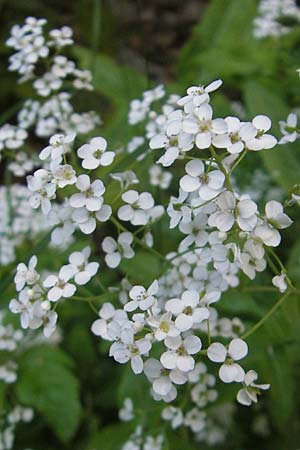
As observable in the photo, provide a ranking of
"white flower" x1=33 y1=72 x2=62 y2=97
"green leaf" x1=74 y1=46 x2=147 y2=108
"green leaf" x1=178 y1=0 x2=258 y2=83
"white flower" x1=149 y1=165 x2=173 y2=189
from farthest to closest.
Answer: "green leaf" x1=74 y1=46 x2=147 y2=108 < "green leaf" x1=178 y1=0 x2=258 y2=83 < "white flower" x1=33 y1=72 x2=62 y2=97 < "white flower" x1=149 y1=165 x2=173 y2=189

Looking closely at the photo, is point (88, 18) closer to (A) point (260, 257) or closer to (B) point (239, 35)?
(B) point (239, 35)

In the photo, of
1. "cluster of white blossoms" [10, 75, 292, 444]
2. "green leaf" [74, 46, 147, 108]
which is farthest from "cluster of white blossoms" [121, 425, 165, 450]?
"green leaf" [74, 46, 147, 108]

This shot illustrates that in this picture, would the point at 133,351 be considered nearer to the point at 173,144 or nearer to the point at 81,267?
the point at 81,267

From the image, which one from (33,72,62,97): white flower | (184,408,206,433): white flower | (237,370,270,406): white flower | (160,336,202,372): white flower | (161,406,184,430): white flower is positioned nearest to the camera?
(160,336,202,372): white flower

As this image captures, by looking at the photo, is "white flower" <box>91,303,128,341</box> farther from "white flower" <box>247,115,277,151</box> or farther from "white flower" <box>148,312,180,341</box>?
"white flower" <box>247,115,277,151</box>

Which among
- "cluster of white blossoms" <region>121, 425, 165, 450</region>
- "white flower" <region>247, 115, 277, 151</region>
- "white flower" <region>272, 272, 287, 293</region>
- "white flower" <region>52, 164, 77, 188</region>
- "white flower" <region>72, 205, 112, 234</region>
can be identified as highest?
"white flower" <region>247, 115, 277, 151</region>
